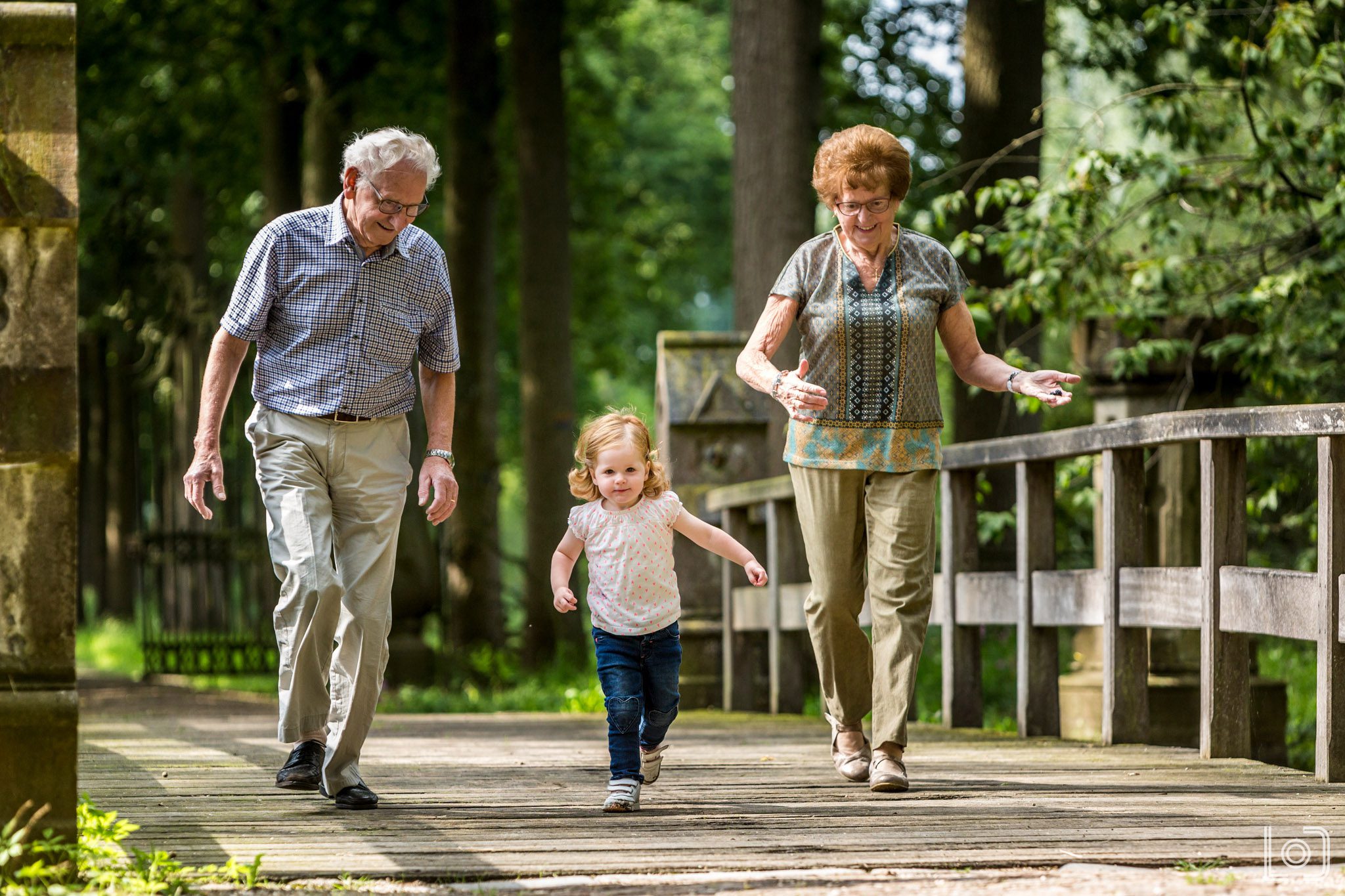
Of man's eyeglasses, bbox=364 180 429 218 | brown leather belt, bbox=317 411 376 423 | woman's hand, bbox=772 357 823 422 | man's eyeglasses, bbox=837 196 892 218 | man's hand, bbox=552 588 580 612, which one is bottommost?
man's hand, bbox=552 588 580 612

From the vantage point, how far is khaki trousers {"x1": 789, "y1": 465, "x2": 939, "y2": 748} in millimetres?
4977

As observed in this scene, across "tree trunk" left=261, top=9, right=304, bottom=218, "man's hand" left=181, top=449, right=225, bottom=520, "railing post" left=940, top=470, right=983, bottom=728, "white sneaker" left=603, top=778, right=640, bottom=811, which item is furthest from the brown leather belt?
"tree trunk" left=261, top=9, right=304, bottom=218

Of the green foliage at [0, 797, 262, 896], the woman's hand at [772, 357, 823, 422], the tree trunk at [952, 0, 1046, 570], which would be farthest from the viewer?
the tree trunk at [952, 0, 1046, 570]

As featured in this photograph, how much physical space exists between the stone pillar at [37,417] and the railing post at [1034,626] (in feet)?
13.3

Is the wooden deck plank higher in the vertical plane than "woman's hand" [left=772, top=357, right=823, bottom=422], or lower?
lower

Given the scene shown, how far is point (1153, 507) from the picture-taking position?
7.46m

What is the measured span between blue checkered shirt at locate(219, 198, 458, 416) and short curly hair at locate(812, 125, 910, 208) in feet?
3.83

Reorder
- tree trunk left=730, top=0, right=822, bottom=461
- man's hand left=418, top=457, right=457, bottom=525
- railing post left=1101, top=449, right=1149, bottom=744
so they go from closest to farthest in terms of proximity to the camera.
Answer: man's hand left=418, top=457, right=457, bottom=525 < railing post left=1101, top=449, right=1149, bottom=744 < tree trunk left=730, top=0, right=822, bottom=461

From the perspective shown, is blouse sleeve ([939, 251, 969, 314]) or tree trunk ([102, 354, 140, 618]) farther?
tree trunk ([102, 354, 140, 618])

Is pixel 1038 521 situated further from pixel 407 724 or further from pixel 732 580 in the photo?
pixel 407 724

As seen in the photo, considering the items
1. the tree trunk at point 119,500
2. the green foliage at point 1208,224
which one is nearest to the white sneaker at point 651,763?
the green foliage at point 1208,224

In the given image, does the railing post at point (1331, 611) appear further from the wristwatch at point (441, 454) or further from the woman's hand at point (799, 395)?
Result: the wristwatch at point (441, 454)

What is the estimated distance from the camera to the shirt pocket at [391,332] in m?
4.67

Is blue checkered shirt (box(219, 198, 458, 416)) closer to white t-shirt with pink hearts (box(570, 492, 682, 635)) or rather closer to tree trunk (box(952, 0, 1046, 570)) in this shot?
white t-shirt with pink hearts (box(570, 492, 682, 635))
